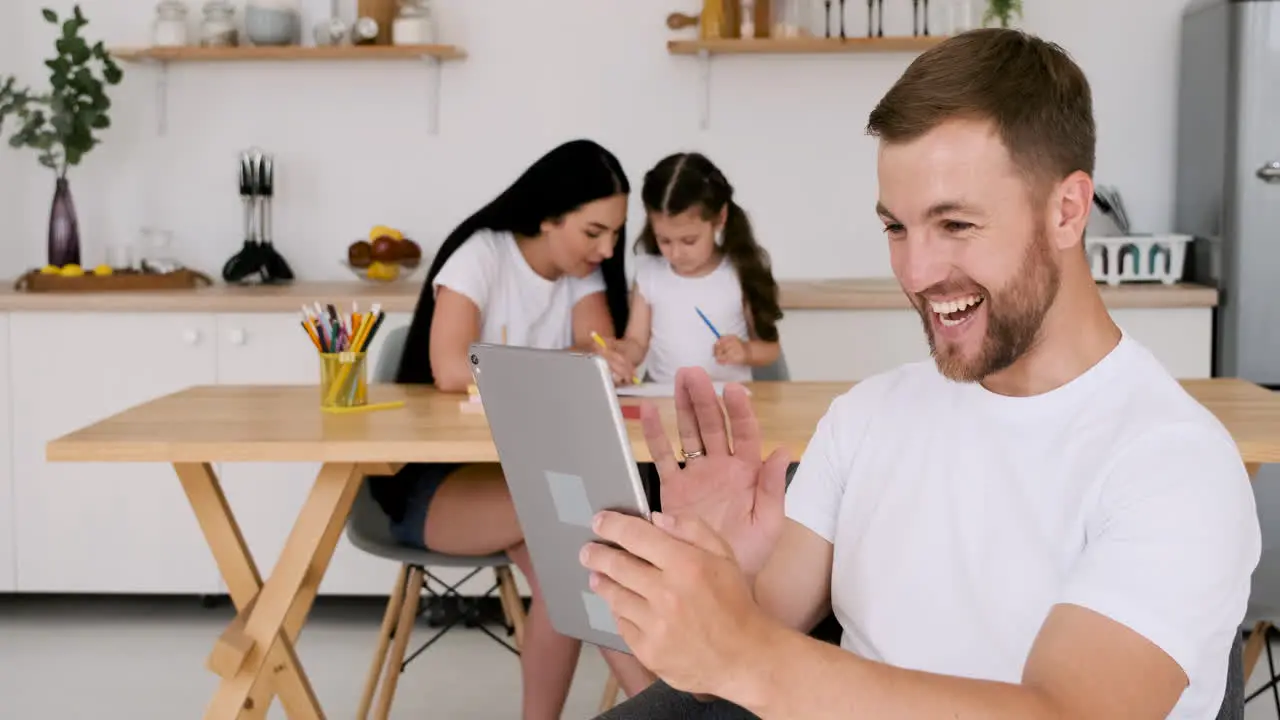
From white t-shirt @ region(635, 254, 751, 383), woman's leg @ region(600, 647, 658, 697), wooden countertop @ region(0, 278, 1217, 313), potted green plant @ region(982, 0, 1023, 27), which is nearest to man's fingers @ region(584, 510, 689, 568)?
woman's leg @ region(600, 647, 658, 697)

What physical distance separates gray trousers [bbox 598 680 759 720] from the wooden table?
761 mm

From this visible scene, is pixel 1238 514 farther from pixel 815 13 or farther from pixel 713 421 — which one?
pixel 815 13

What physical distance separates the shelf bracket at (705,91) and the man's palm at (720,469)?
2.77 metres

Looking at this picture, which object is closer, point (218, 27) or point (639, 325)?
point (639, 325)

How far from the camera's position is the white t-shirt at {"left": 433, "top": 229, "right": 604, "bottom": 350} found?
111 inches

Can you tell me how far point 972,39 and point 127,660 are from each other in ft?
9.10

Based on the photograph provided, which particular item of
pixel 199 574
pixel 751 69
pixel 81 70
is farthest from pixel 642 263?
pixel 81 70

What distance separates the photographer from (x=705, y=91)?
4074mm

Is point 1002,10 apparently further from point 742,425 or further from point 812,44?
point 742,425

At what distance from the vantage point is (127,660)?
342 centimetres

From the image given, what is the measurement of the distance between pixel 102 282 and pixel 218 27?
2.50 feet

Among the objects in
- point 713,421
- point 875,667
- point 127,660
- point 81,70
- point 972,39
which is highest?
point 81,70

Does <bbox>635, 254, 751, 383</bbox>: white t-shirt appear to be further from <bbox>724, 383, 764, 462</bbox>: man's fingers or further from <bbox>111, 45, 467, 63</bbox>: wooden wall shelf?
<bbox>724, 383, 764, 462</bbox>: man's fingers

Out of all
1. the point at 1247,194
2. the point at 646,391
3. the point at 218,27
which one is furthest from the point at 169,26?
the point at 1247,194
